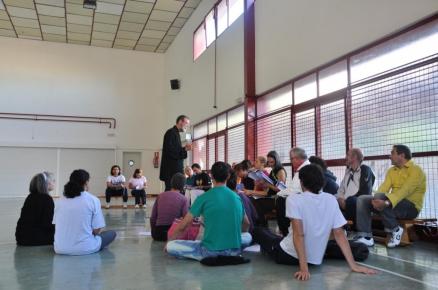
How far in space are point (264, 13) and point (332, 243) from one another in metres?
5.15

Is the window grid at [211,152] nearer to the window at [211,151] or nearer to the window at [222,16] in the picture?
the window at [211,151]

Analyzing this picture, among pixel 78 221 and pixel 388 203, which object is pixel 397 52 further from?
pixel 78 221

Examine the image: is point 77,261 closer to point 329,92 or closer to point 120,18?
point 329,92

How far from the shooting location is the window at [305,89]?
5980 mm

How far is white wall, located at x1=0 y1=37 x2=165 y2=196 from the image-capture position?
1326 cm

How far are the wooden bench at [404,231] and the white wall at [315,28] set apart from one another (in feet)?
6.74

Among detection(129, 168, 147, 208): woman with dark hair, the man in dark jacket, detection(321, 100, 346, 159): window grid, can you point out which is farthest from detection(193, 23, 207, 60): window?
the man in dark jacket

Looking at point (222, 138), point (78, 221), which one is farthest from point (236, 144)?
point (78, 221)

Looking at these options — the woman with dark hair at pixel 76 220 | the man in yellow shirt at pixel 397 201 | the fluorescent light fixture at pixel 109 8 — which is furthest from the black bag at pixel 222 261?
the fluorescent light fixture at pixel 109 8

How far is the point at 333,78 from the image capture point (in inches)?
217

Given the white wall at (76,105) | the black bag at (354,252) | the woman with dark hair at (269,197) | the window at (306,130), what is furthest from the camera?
the white wall at (76,105)

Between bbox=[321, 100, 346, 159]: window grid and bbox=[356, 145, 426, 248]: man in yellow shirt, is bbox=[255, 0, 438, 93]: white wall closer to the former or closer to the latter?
bbox=[321, 100, 346, 159]: window grid

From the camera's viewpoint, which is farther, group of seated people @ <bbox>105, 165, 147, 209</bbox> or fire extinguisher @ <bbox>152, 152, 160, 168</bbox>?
fire extinguisher @ <bbox>152, 152, 160, 168</bbox>

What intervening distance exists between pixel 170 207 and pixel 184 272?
5.01ft
